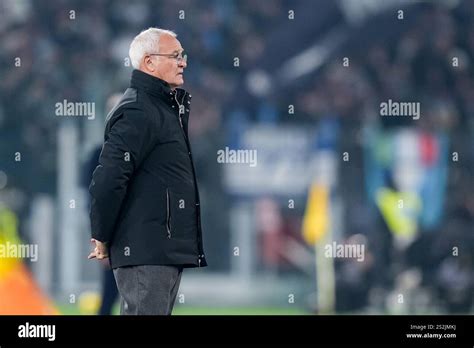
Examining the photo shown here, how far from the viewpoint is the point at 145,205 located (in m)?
5.75

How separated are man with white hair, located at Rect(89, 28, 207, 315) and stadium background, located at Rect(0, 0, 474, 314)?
151 inches

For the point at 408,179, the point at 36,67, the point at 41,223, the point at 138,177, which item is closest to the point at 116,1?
the point at 36,67

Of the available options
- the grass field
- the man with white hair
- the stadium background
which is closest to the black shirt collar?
the man with white hair

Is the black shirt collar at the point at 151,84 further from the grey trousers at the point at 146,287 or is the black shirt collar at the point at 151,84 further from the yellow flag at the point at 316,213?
the yellow flag at the point at 316,213

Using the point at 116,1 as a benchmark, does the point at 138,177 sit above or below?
below

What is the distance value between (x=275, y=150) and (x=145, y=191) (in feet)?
13.5

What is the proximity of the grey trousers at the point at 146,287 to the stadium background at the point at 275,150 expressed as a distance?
12.7ft

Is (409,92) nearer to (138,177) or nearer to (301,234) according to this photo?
(301,234)

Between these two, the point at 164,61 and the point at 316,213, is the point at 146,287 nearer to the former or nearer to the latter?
the point at 164,61

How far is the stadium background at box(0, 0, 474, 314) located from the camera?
978cm

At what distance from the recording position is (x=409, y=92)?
33.2ft
